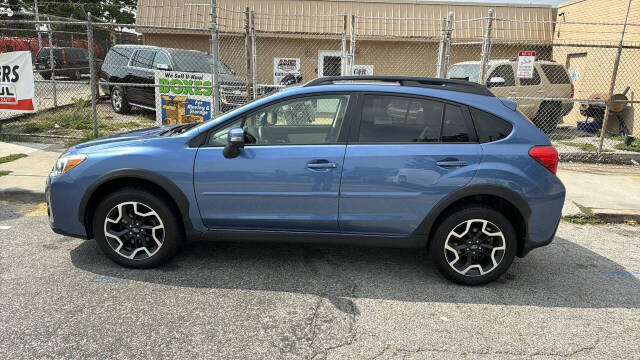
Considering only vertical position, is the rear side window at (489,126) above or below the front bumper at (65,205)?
above

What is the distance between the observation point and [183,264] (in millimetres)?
4090

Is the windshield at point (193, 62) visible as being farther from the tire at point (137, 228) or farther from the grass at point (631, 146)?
the grass at point (631, 146)

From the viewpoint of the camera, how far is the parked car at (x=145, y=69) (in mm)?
11023

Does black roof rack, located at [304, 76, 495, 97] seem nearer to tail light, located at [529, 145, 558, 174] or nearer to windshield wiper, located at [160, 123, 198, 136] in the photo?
tail light, located at [529, 145, 558, 174]

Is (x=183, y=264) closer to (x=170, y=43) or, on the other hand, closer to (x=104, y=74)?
(x=104, y=74)

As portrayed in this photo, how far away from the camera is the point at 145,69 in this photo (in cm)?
1148

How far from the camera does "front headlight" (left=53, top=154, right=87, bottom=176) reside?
12.7 feet

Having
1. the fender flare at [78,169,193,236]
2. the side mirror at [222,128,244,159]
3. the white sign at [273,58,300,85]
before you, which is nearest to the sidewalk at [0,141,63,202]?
the fender flare at [78,169,193,236]

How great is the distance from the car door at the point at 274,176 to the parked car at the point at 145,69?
21.9 feet

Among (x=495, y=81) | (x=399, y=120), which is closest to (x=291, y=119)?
(x=399, y=120)

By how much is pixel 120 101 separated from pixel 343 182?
10.3 m

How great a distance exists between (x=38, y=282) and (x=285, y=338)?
2160 mm

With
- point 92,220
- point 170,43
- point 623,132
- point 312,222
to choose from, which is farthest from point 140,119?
point 623,132

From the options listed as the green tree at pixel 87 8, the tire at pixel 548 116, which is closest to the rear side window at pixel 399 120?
the tire at pixel 548 116
